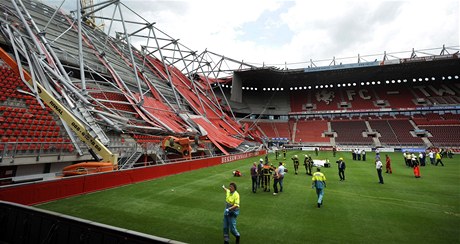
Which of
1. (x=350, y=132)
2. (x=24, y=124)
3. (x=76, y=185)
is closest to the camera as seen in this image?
(x=76, y=185)

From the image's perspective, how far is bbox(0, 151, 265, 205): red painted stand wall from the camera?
8.44 m

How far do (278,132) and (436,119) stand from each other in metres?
31.3

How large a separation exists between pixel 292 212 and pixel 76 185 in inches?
385

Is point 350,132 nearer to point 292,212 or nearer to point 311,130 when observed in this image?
point 311,130

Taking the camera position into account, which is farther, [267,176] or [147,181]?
[147,181]

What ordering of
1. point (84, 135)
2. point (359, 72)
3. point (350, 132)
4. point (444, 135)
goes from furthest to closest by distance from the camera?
point (359, 72) → point (350, 132) → point (444, 135) → point (84, 135)

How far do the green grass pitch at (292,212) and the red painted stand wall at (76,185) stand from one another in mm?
521

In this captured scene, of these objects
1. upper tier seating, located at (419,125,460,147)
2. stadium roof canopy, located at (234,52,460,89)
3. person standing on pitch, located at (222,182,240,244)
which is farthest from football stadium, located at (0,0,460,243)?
stadium roof canopy, located at (234,52,460,89)

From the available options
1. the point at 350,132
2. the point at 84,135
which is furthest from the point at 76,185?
the point at 350,132

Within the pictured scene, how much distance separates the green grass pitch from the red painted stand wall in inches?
20.5

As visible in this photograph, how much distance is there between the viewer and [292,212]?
829cm

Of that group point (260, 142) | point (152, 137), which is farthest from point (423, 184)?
point (260, 142)

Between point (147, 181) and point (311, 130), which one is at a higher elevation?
point (311, 130)

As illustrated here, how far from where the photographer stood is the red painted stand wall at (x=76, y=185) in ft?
27.7
